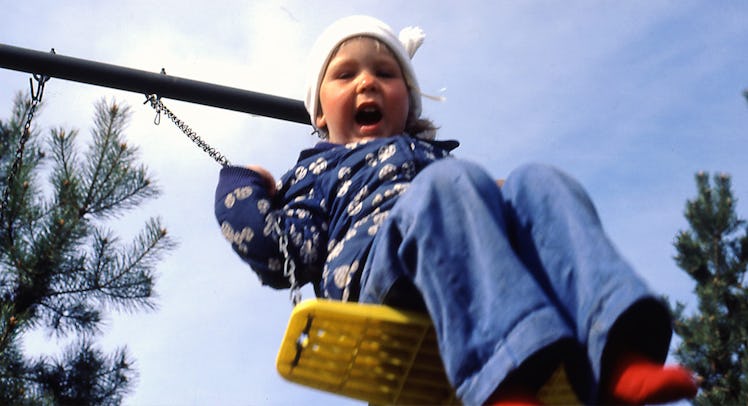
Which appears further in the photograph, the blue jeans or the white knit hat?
the white knit hat

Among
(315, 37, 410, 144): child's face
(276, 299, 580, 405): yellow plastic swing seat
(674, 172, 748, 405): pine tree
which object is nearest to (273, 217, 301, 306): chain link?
(276, 299, 580, 405): yellow plastic swing seat

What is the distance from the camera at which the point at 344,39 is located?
8.65ft

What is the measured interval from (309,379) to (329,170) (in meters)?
0.68

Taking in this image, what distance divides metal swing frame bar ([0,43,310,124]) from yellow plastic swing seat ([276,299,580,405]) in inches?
73.6

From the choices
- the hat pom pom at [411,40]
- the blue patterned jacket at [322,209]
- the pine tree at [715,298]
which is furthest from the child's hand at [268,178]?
the pine tree at [715,298]

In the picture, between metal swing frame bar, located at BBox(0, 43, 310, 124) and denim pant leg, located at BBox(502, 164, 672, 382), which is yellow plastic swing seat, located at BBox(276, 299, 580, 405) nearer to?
denim pant leg, located at BBox(502, 164, 672, 382)

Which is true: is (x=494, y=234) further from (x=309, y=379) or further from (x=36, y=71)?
(x=36, y=71)

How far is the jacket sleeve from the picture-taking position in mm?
2189

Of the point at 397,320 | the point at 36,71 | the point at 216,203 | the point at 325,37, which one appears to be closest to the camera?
the point at 397,320

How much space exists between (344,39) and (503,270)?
1242 mm

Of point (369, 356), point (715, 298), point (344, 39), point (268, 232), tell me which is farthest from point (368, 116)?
point (715, 298)

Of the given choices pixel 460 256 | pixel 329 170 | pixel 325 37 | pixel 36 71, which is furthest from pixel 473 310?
pixel 36 71

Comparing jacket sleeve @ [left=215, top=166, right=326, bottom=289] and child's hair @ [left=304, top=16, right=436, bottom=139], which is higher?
child's hair @ [left=304, top=16, right=436, bottom=139]

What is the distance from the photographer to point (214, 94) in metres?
3.57
